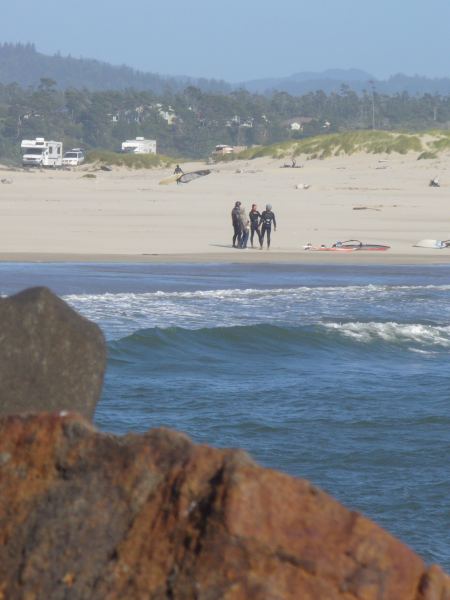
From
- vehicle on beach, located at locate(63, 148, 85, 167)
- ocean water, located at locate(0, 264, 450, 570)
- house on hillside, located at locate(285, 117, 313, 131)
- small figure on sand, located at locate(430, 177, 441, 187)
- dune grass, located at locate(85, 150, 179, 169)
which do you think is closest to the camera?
ocean water, located at locate(0, 264, 450, 570)

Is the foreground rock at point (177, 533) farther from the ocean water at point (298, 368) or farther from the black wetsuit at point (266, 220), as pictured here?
the black wetsuit at point (266, 220)

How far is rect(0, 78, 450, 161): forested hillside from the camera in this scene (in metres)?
110

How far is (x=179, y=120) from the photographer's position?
391 feet

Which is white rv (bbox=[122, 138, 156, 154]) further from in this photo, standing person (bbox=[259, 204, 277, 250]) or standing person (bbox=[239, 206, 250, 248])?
→ standing person (bbox=[259, 204, 277, 250])

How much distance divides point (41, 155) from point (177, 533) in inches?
2846

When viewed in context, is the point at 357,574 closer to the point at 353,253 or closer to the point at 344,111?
the point at 353,253

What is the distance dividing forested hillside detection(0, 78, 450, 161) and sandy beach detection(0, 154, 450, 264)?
53.4 m

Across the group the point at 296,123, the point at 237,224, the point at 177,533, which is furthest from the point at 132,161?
the point at 177,533

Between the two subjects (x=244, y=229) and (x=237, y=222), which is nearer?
(x=237, y=222)

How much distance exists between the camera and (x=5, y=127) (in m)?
111

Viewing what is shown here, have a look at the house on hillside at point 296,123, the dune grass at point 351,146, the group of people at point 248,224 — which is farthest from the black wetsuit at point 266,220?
the house on hillside at point 296,123

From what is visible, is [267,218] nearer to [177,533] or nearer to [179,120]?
[177,533]

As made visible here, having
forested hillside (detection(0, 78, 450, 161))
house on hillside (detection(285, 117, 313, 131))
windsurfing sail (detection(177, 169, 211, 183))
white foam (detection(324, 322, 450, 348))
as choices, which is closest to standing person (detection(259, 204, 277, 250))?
white foam (detection(324, 322, 450, 348))

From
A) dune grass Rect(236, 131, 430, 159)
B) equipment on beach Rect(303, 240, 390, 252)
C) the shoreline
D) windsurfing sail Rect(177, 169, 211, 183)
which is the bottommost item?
the shoreline
